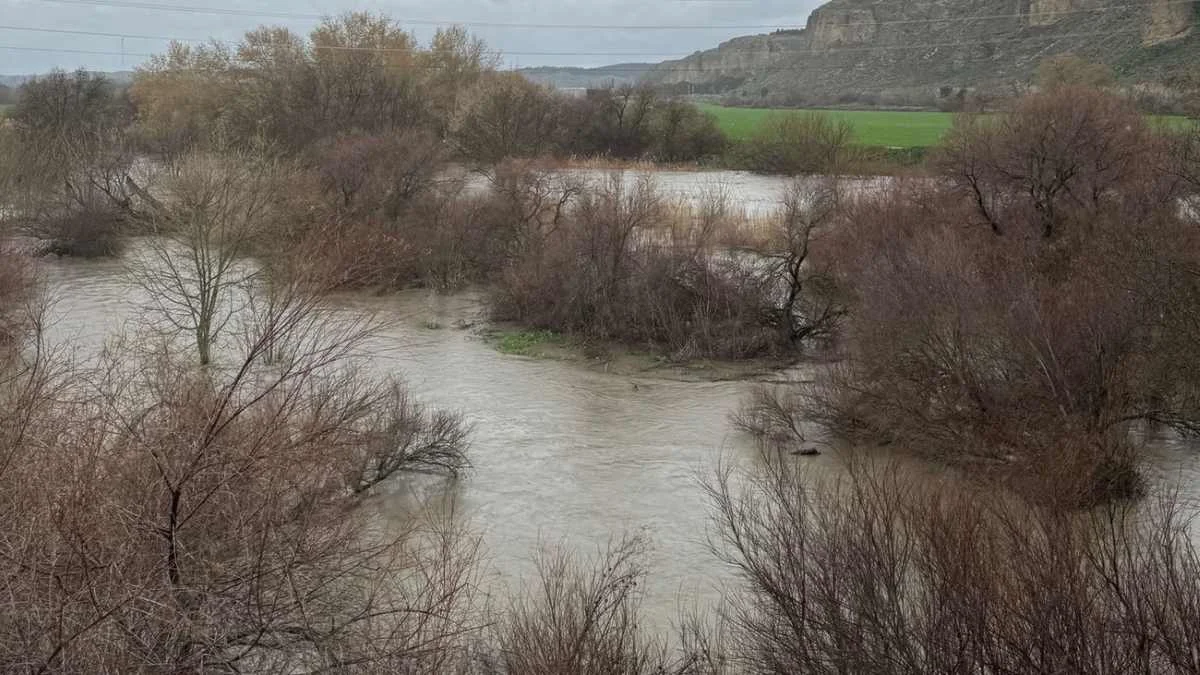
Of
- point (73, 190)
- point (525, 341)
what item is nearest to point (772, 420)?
point (525, 341)

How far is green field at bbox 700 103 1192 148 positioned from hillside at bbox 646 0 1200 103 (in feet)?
22.8

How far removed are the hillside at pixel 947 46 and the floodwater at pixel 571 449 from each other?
48.4 meters

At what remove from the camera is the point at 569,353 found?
25188mm

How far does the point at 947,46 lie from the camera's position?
93875 mm

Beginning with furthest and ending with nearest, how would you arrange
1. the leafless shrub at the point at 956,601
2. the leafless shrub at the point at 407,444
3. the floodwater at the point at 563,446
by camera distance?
the leafless shrub at the point at 407,444 < the floodwater at the point at 563,446 < the leafless shrub at the point at 956,601

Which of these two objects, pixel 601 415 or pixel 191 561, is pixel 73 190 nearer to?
pixel 601 415

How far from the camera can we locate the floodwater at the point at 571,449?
13711mm

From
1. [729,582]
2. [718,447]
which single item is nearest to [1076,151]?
[718,447]

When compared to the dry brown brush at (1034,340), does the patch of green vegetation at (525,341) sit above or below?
below

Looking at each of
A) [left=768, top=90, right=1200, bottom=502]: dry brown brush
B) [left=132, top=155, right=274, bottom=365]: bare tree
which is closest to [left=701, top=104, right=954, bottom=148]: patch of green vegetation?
[left=768, top=90, right=1200, bottom=502]: dry brown brush

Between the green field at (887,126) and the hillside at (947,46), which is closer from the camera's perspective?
the green field at (887,126)

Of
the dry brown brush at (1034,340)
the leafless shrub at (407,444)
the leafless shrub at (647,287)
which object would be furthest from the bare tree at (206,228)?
the dry brown brush at (1034,340)

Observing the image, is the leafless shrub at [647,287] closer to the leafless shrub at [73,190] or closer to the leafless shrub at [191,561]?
the leafless shrub at [73,190]

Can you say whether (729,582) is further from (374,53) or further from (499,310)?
(374,53)
